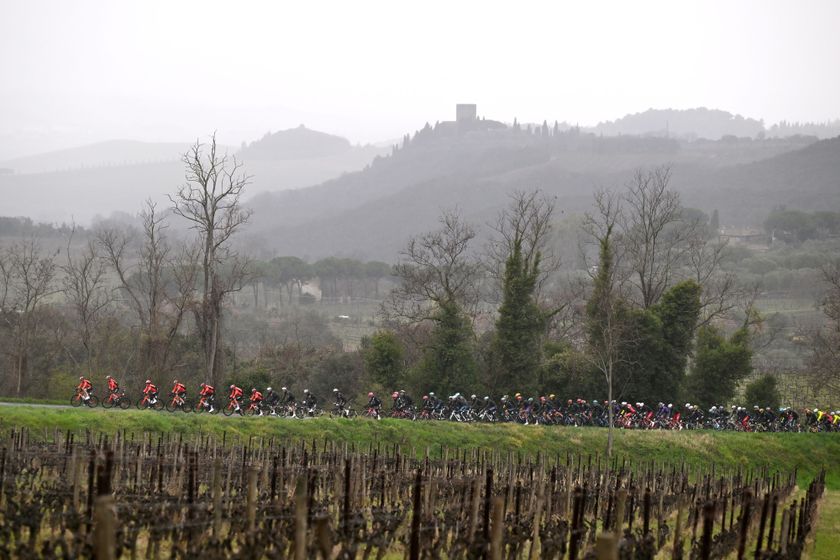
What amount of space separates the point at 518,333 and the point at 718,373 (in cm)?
1109

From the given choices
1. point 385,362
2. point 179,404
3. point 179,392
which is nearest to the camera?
point 179,404

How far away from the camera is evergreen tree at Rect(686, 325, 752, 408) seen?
171 feet

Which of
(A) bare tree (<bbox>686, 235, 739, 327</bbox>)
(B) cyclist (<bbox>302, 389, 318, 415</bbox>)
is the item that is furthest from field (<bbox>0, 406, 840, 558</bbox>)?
(A) bare tree (<bbox>686, 235, 739, 327</bbox>)

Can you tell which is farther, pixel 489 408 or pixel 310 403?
pixel 489 408

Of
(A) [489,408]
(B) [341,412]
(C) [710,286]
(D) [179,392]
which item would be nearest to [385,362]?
(A) [489,408]

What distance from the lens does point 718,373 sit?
52.2m

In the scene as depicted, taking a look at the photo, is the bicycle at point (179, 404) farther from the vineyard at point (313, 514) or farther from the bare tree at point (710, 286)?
the bare tree at point (710, 286)

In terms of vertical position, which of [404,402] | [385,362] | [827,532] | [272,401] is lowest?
[827,532]

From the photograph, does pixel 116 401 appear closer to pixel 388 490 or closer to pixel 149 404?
pixel 149 404

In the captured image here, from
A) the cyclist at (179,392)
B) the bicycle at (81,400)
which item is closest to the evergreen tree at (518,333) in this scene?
the cyclist at (179,392)

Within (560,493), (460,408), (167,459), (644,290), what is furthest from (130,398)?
(644,290)

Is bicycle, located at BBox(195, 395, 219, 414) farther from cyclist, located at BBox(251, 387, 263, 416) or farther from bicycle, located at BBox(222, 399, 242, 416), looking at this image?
cyclist, located at BBox(251, 387, 263, 416)

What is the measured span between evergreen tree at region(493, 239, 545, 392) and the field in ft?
27.2

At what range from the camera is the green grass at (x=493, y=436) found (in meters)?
33.0
